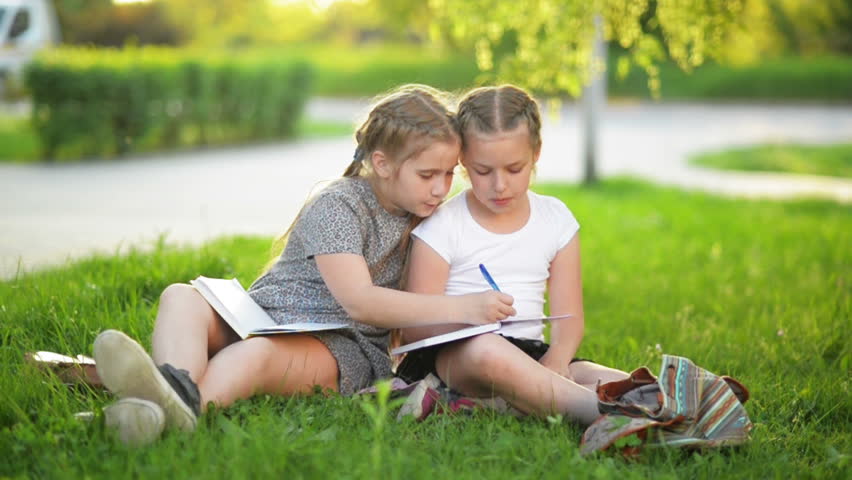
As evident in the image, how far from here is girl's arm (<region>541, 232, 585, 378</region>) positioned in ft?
10.2

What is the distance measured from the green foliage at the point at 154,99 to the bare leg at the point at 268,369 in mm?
8469

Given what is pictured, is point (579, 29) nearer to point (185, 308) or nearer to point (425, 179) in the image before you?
point (425, 179)

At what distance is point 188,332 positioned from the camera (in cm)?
283

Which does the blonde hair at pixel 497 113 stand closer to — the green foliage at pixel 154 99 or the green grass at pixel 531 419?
the green grass at pixel 531 419

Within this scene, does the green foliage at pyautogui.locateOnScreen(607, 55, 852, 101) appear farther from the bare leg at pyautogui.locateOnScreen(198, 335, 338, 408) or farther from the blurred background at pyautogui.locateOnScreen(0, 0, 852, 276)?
the bare leg at pyautogui.locateOnScreen(198, 335, 338, 408)

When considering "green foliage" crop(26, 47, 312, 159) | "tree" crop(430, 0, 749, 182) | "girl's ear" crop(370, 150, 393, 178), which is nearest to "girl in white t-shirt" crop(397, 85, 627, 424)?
"girl's ear" crop(370, 150, 393, 178)

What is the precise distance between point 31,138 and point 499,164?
42.0 feet

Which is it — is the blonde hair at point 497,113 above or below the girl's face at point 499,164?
above

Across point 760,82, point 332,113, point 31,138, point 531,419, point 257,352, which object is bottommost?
point 760,82

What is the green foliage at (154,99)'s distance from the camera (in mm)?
11914

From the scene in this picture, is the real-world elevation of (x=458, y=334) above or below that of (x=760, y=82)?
above

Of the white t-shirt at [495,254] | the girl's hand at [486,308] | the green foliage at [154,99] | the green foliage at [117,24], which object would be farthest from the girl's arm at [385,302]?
the green foliage at [117,24]

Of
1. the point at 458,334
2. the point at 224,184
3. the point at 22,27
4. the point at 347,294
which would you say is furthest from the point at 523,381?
the point at 22,27

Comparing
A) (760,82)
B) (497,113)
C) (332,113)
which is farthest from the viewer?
(760,82)
